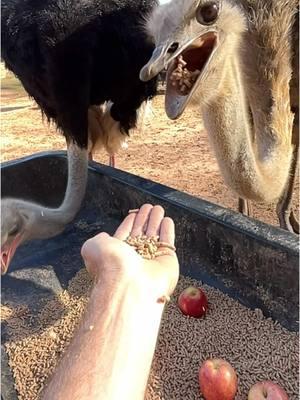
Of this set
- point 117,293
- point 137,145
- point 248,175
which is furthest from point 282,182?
point 137,145

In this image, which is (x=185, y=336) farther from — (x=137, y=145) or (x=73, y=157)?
(x=137, y=145)

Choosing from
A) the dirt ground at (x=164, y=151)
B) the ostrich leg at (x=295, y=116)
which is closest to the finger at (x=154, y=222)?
the ostrich leg at (x=295, y=116)

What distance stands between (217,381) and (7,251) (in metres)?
0.77

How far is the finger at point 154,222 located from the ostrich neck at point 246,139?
436mm

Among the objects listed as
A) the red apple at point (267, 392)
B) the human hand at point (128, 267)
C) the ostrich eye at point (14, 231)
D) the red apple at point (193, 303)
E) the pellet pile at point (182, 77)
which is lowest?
the red apple at point (193, 303)

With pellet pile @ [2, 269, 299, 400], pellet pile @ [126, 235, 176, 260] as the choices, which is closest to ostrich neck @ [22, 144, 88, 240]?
pellet pile @ [2, 269, 299, 400]

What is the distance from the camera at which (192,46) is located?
5.00 feet

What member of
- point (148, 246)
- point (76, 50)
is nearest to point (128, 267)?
point (148, 246)

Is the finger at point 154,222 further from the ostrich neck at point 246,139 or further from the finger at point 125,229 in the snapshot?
the ostrich neck at point 246,139

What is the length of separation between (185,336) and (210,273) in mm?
212

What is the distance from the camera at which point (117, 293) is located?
97 cm

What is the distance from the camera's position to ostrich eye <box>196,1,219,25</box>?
1530 mm

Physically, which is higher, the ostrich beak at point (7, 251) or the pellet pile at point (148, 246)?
the pellet pile at point (148, 246)

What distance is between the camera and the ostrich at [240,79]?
148 centimetres
